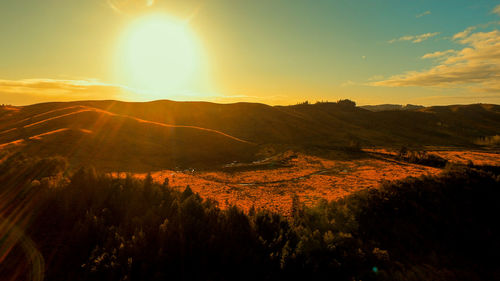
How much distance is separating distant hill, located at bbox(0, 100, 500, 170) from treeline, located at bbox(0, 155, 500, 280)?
15011mm

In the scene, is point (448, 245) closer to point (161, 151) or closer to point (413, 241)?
point (413, 241)

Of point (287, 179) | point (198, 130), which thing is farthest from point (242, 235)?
point (198, 130)

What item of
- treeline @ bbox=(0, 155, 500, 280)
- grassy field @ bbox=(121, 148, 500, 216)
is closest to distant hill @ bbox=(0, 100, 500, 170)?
grassy field @ bbox=(121, 148, 500, 216)

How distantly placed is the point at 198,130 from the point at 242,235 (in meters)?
32.8

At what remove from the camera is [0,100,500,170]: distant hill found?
27500mm

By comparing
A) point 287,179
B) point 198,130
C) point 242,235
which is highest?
point 198,130

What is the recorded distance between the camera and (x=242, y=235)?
800 cm

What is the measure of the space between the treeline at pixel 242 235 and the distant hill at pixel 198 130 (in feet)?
49.2

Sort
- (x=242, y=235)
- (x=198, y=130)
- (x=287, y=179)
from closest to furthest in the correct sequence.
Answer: (x=242, y=235) → (x=287, y=179) → (x=198, y=130)

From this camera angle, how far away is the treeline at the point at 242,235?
259 inches

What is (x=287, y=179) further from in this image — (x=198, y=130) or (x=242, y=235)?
(x=198, y=130)

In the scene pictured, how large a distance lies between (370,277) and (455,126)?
90839mm

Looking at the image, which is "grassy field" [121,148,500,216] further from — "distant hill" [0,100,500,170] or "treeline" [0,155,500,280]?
"distant hill" [0,100,500,170]

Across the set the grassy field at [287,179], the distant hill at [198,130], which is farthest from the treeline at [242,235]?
the distant hill at [198,130]
